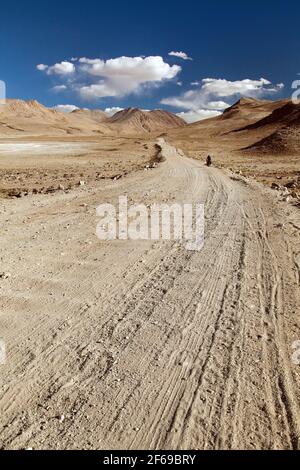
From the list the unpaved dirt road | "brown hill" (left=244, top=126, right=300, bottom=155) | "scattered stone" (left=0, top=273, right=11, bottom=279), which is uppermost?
"brown hill" (left=244, top=126, right=300, bottom=155)

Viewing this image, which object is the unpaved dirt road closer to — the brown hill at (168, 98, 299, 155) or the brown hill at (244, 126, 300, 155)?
the brown hill at (244, 126, 300, 155)

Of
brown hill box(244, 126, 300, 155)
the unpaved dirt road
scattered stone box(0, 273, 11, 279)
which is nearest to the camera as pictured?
the unpaved dirt road

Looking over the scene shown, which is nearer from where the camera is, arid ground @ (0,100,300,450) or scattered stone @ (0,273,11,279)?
arid ground @ (0,100,300,450)

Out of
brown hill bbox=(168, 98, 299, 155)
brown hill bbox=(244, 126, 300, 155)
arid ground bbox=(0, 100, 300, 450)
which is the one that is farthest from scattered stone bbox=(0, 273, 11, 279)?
brown hill bbox=(168, 98, 299, 155)

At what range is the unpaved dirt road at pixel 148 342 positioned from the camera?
3789 millimetres

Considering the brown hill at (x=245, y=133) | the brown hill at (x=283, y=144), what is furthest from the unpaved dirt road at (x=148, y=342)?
the brown hill at (x=245, y=133)

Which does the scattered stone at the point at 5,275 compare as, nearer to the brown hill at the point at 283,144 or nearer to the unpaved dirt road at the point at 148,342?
the unpaved dirt road at the point at 148,342

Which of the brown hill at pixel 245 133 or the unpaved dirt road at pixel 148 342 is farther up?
the brown hill at pixel 245 133

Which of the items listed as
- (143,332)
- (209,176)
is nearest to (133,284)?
(143,332)

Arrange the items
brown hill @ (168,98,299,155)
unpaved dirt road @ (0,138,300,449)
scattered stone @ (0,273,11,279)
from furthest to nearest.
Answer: brown hill @ (168,98,299,155), scattered stone @ (0,273,11,279), unpaved dirt road @ (0,138,300,449)

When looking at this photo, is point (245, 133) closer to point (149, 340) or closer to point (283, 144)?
point (283, 144)

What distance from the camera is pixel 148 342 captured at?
16.9 ft

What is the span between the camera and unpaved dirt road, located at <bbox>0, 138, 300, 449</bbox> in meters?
3.79

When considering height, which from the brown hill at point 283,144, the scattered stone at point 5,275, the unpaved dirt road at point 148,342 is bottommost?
the unpaved dirt road at point 148,342
